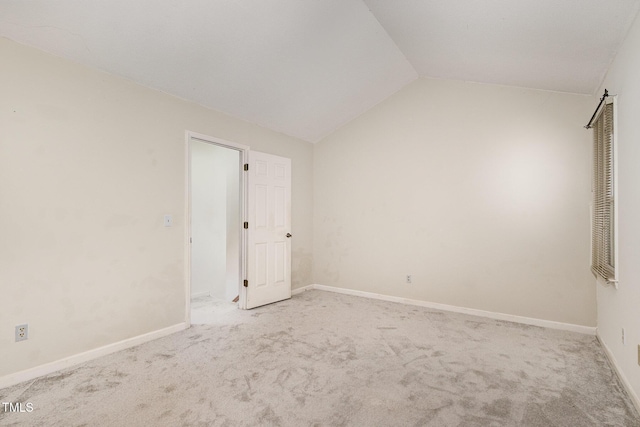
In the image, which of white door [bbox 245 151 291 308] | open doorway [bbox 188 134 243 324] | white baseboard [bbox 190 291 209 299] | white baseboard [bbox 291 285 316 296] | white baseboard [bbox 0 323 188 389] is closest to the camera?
white baseboard [bbox 0 323 188 389]

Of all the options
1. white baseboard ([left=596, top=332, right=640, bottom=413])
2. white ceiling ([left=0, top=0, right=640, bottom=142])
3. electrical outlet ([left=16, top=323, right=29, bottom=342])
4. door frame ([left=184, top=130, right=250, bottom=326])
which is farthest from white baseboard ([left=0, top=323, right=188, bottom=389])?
white baseboard ([left=596, top=332, right=640, bottom=413])

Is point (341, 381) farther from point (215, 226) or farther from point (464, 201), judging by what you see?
point (215, 226)

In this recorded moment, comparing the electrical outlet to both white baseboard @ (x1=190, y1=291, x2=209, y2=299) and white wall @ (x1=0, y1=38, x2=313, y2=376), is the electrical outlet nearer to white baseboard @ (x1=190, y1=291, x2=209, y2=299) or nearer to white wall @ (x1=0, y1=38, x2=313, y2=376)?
white wall @ (x1=0, y1=38, x2=313, y2=376)

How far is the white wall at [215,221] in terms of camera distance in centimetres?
466

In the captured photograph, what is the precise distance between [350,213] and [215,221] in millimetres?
2177

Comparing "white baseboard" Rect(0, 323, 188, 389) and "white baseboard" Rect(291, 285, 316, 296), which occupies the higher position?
"white baseboard" Rect(0, 323, 188, 389)

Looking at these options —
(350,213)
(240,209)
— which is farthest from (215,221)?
(350,213)

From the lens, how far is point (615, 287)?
2471mm

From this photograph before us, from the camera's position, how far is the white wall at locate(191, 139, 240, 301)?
466 centimetres

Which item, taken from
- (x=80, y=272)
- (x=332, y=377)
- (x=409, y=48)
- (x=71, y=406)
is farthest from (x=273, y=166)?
(x=71, y=406)

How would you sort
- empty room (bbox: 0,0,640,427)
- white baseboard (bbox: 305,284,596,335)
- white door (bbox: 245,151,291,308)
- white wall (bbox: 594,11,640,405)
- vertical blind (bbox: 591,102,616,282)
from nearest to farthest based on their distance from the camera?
white wall (bbox: 594,11,640,405) → empty room (bbox: 0,0,640,427) → vertical blind (bbox: 591,102,616,282) → white baseboard (bbox: 305,284,596,335) → white door (bbox: 245,151,291,308)

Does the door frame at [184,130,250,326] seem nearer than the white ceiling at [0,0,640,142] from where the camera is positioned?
No

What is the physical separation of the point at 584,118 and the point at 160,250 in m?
4.73

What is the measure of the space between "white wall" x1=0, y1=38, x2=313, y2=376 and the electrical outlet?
3 centimetres
